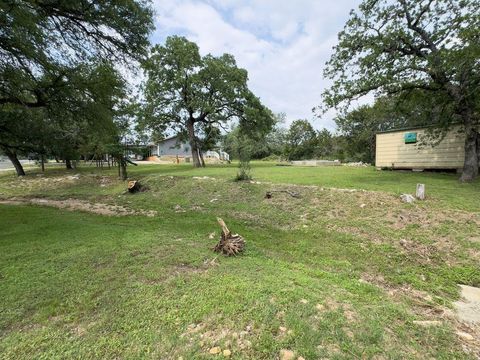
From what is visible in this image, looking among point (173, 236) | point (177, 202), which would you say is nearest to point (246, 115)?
point (177, 202)

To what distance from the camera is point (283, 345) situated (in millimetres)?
2271

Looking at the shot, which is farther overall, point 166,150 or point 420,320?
point 166,150

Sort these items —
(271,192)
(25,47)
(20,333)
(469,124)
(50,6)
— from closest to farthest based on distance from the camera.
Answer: (20,333), (25,47), (50,6), (271,192), (469,124)

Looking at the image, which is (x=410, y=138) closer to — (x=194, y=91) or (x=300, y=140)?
(x=194, y=91)

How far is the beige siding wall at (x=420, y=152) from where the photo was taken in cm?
1170

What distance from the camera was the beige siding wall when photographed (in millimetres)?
11697

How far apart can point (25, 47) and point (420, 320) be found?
8.47 m

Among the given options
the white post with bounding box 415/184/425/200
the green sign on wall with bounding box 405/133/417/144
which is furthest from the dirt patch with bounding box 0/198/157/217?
the green sign on wall with bounding box 405/133/417/144

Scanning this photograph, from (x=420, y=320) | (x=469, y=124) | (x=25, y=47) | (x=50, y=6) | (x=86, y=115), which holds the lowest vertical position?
(x=420, y=320)

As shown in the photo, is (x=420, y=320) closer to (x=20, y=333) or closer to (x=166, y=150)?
(x=20, y=333)

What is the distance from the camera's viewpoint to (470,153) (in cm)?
953

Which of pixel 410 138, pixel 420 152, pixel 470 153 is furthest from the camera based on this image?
pixel 410 138

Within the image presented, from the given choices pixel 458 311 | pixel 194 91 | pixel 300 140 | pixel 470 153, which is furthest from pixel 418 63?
pixel 300 140

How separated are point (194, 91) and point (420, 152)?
630 inches
